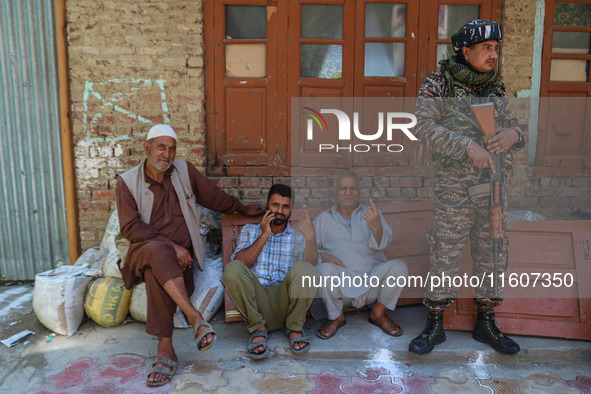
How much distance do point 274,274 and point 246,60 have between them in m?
2.02

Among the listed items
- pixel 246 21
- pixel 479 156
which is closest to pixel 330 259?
pixel 479 156

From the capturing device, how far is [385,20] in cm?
403

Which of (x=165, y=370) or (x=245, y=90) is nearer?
(x=165, y=370)

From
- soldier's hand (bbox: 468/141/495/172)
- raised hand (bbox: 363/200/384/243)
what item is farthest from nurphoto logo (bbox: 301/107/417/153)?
soldier's hand (bbox: 468/141/495/172)

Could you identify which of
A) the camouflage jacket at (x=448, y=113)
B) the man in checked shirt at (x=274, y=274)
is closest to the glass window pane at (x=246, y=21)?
the man in checked shirt at (x=274, y=274)

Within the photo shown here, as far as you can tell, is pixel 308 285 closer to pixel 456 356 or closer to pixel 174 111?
pixel 456 356

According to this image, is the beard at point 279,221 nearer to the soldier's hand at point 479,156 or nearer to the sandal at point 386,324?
the sandal at point 386,324

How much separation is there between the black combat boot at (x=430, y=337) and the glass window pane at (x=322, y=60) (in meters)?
2.30

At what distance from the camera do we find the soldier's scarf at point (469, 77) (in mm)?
2684

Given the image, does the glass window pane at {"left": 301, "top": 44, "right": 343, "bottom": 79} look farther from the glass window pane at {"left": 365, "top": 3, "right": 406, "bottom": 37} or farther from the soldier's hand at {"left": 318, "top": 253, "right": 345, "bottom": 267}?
the soldier's hand at {"left": 318, "top": 253, "right": 345, "bottom": 267}

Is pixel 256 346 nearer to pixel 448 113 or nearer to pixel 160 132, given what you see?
pixel 160 132

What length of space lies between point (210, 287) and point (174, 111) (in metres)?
1.64

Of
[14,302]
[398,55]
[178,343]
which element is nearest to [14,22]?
[14,302]

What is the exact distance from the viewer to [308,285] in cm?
300
